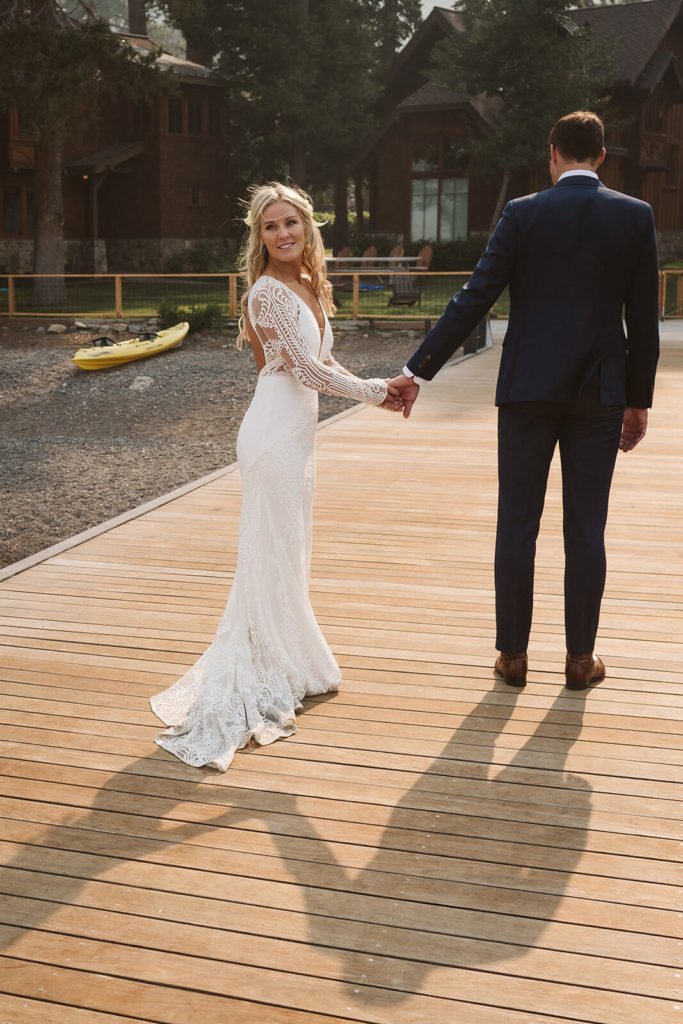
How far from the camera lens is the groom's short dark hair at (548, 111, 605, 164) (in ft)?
12.4

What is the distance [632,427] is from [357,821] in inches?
69.6

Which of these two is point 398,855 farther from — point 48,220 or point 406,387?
point 48,220

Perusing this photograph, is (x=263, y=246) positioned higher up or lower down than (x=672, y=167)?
lower down

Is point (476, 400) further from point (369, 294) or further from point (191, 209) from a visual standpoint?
point (191, 209)

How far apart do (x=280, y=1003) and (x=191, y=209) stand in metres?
35.1

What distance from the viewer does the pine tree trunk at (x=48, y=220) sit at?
89.4 ft

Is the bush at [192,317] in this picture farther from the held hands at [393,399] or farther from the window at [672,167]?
the window at [672,167]

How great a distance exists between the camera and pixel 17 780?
136 inches

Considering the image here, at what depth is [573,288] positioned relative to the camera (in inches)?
148

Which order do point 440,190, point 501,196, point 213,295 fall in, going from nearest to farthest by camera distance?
point 213,295, point 501,196, point 440,190

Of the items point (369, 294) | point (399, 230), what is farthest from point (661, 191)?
point (369, 294)

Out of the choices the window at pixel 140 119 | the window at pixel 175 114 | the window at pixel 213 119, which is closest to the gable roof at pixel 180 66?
the window at pixel 175 114

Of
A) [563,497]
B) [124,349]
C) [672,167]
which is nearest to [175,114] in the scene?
[672,167]

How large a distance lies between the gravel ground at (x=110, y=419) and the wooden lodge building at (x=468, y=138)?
42.9 feet
